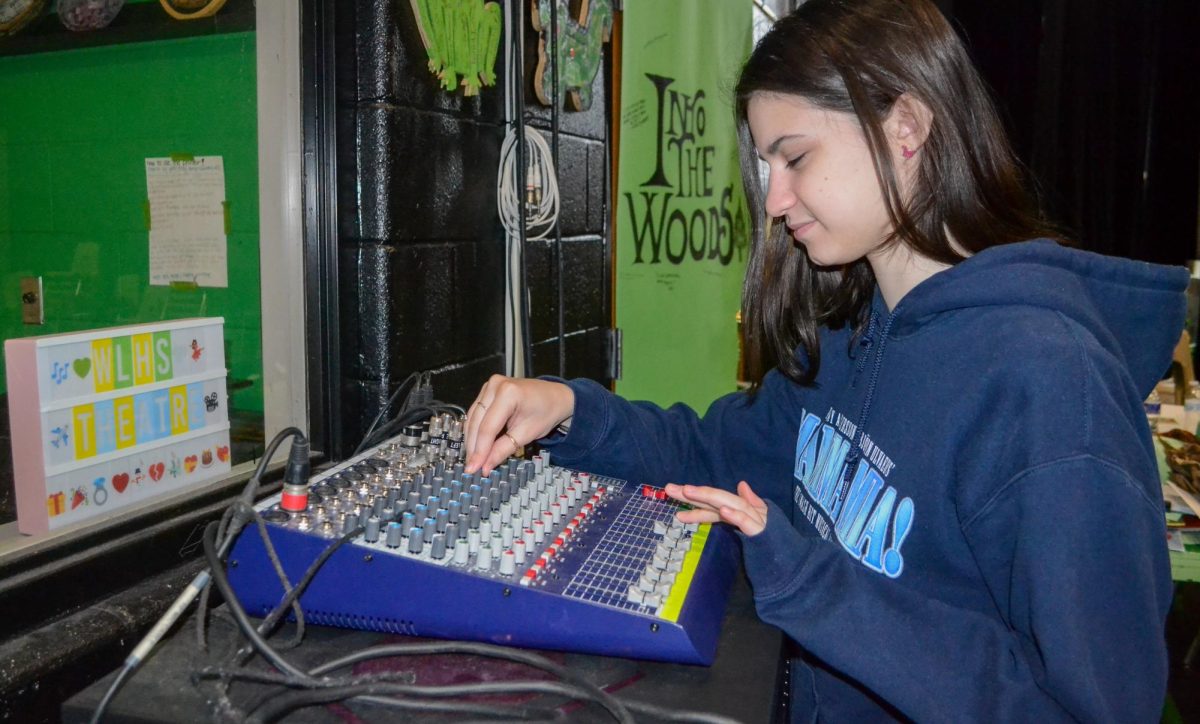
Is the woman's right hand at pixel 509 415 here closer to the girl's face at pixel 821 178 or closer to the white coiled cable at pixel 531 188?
the girl's face at pixel 821 178

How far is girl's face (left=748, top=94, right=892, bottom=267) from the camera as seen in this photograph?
912 millimetres

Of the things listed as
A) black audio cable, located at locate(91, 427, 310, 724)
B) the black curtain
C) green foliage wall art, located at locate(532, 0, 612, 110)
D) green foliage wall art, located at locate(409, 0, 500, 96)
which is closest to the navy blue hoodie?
black audio cable, located at locate(91, 427, 310, 724)

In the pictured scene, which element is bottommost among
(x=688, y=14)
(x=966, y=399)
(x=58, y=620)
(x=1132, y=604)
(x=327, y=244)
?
(x=58, y=620)

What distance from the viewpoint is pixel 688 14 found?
2.28 meters

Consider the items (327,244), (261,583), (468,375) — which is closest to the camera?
(261,583)

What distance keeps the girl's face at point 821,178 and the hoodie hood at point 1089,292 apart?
0.09 m

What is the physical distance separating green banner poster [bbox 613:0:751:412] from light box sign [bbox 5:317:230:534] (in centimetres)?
122

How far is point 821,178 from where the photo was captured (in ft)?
3.03

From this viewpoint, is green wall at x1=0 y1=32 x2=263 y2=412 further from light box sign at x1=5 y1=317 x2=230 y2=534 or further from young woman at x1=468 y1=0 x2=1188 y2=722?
young woman at x1=468 y1=0 x2=1188 y2=722

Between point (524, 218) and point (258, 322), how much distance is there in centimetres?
54

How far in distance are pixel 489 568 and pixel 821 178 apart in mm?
527

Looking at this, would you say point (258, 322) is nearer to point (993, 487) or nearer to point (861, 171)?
point (861, 171)

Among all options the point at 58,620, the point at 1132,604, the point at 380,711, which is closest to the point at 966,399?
the point at 1132,604

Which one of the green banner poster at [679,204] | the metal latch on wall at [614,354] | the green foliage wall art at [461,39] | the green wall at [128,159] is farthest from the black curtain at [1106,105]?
the green wall at [128,159]
